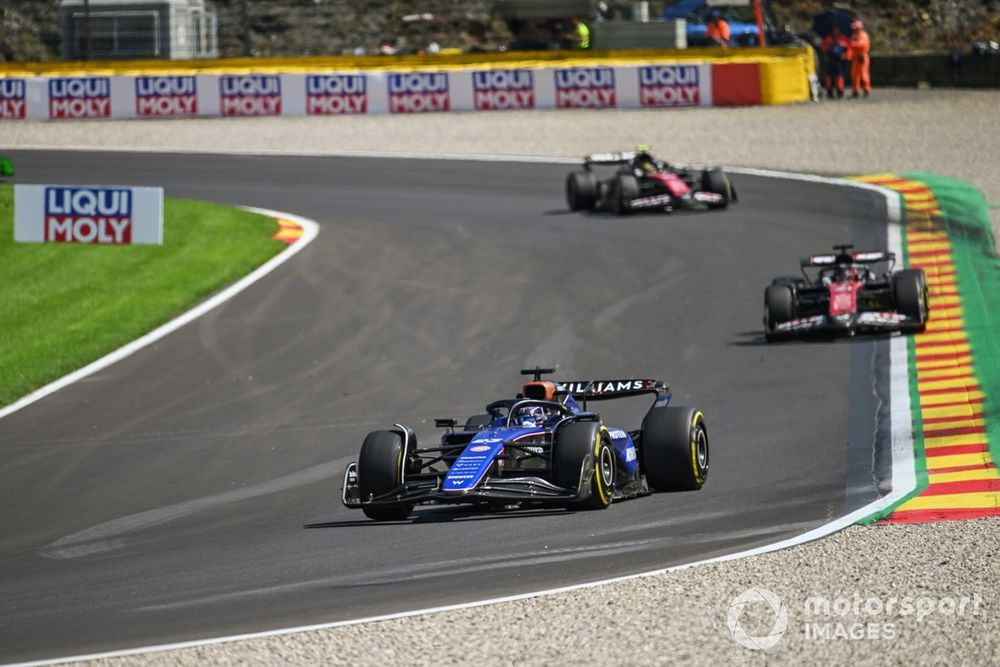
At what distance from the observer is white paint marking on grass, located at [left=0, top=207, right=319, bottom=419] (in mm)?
18205

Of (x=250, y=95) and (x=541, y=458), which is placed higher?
(x=250, y=95)

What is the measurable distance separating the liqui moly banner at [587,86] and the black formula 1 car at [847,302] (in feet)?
72.0

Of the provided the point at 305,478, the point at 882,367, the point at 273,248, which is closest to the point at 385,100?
the point at 273,248

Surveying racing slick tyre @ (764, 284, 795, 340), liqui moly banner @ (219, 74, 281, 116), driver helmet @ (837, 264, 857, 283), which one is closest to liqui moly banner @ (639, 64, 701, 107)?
liqui moly banner @ (219, 74, 281, 116)

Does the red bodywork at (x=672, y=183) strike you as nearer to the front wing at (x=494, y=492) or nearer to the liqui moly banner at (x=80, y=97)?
the front wing at (x=494, y=492)

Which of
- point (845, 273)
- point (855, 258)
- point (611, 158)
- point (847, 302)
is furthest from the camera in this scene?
point (611, 158)

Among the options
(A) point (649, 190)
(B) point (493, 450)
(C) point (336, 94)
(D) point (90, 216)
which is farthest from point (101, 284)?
(C) point (336, 94)

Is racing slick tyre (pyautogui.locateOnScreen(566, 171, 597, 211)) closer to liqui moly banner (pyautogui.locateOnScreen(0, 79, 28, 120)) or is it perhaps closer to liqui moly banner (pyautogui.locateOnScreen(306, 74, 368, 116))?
liqui moly banner (pyautogui.locateOnScreen(306, 74, 368, 116))

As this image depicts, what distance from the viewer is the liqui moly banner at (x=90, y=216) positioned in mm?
24406

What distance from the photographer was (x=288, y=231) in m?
28.3

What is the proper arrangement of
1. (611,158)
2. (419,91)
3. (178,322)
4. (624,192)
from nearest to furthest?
(178,322) < (611,158) < (624,192) < (419,91)

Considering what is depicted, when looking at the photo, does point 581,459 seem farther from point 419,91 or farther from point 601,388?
point 419,91

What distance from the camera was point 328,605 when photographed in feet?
31.6

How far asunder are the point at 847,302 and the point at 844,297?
0.27 feet
